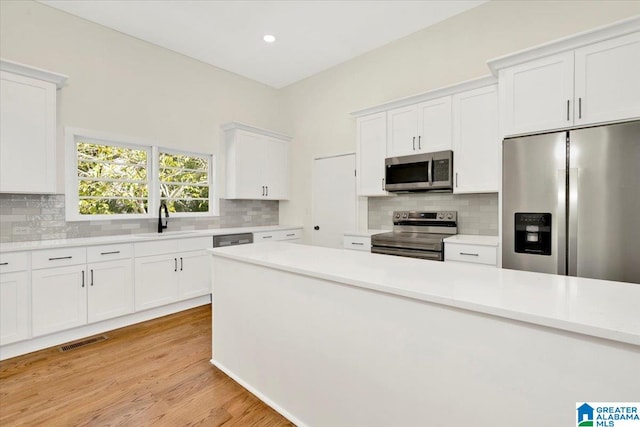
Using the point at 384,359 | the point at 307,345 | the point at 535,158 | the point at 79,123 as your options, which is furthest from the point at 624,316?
the point at 79,123

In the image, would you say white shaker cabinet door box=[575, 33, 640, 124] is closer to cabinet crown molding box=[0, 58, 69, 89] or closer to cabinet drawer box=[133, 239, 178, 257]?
cabinet drawer box=[133, 239, 178, 257]

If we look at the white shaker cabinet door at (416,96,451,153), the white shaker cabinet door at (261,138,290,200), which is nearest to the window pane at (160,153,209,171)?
the white shaker cabinet door at (261,138,290,200)

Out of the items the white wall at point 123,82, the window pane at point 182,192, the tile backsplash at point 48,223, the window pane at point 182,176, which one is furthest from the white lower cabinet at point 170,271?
the white wall at point 123,82

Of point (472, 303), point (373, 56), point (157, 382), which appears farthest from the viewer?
point (373, 56)

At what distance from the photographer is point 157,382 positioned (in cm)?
216

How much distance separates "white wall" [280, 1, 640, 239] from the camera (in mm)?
2910

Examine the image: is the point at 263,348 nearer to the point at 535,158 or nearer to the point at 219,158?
the point at 535,158

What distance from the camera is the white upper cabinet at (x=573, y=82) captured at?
83.8 inches

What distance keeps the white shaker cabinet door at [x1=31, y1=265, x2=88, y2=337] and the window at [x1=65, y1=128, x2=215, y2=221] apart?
760 millimetres

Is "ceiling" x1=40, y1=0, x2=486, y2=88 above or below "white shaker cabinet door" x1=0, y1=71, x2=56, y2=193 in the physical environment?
above

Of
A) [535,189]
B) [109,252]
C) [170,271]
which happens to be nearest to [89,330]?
[109,252]

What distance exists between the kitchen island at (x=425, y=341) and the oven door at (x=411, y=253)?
1299 mm

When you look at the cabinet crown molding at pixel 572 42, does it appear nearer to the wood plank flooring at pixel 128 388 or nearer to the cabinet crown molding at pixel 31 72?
the wood plank flooring at pixel 128 388

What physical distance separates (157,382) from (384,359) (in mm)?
1737
